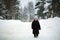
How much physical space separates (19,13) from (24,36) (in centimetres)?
40

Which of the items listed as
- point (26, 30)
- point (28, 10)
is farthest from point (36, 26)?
point (28, 10)

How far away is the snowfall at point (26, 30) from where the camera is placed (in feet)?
10.2

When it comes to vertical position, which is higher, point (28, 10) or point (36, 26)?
point (28, 10)

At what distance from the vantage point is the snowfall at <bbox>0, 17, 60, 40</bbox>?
311 centimetres

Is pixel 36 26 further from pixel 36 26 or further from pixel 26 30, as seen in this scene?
pixel 26 30

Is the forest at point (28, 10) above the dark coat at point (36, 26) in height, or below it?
above

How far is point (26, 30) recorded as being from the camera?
313 centimetres

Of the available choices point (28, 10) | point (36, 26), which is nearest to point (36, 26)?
point (36, 26)

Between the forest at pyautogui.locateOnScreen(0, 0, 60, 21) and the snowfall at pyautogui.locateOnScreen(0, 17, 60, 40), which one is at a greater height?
the forest at pyautogui.locateOnScreen(0, 0, 60, 21)

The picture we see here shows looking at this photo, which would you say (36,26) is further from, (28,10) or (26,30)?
(28,10)

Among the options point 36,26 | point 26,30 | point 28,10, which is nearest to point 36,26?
point 36,26

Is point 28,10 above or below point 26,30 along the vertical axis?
above

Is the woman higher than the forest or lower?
lower

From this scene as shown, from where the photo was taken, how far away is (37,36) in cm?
312
